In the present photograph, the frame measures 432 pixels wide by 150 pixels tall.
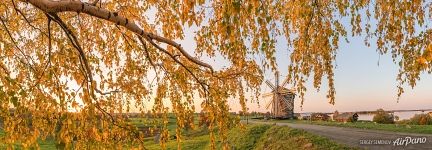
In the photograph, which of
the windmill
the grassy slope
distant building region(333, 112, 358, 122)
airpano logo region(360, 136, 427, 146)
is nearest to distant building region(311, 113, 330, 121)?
distant building region(333, 112, 358, 122)

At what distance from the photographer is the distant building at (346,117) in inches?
1241

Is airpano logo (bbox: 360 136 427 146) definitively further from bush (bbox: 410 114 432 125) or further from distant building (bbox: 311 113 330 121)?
distant building (bbox: 311 113 330 121)

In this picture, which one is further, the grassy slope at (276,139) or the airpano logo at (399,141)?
the grassy slope at (276,139)

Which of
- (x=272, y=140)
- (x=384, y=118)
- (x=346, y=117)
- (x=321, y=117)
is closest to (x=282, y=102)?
(x=321, y=117)

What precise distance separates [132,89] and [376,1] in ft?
15.6

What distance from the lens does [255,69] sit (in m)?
8.98

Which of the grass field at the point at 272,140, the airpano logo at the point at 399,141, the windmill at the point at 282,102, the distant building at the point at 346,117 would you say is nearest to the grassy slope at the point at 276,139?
the grass field at the point at 272,140

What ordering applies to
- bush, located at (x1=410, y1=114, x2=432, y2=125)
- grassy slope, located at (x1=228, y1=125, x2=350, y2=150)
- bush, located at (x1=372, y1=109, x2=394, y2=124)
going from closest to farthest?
grassy slope, located at (x1=228, y1=125, x2=350, y2=150)
bush, located at (x1=410, y1=114, x2=432, y2=125)
bush, located at (x1=372, y1=109, x2=394, y2=124)

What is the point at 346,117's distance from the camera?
108 feet

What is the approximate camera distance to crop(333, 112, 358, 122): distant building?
31.5 m

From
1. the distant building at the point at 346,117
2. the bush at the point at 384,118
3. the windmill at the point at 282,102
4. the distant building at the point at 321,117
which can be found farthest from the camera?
the windmill at the point at 282,102

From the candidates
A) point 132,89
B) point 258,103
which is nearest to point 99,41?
point 132,89

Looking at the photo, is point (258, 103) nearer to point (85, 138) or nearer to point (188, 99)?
point (188, 99)

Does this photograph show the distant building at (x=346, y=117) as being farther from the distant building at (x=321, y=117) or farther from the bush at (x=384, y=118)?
the bush at (x=384, y=118)
